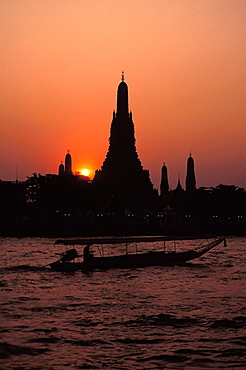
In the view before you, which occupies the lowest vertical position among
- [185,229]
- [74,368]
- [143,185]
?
[74,368]

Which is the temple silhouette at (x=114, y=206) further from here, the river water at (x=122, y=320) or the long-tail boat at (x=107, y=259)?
the river water at (x=122, y=320)

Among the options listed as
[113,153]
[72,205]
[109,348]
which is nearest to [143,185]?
[113,153]

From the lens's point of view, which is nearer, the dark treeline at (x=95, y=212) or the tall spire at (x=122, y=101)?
the dark treeline at (x=95, y=212)

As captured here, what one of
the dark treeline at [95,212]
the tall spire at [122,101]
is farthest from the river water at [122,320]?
the tall spire at [122,101]

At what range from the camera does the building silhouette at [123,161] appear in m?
138

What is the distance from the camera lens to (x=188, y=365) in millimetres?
17547

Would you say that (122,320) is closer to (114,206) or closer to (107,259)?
(107,259)

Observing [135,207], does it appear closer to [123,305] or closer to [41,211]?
[41,211]

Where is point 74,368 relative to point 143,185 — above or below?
below

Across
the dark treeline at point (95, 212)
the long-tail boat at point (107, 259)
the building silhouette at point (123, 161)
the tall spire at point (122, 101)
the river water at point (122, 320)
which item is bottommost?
the river water at point (122, 320)

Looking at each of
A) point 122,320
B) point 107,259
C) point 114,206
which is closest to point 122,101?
point 114,206

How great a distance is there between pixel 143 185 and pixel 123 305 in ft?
371

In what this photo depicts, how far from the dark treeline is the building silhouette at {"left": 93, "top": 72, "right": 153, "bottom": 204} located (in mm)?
10428

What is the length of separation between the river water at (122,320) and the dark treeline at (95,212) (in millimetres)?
58417
